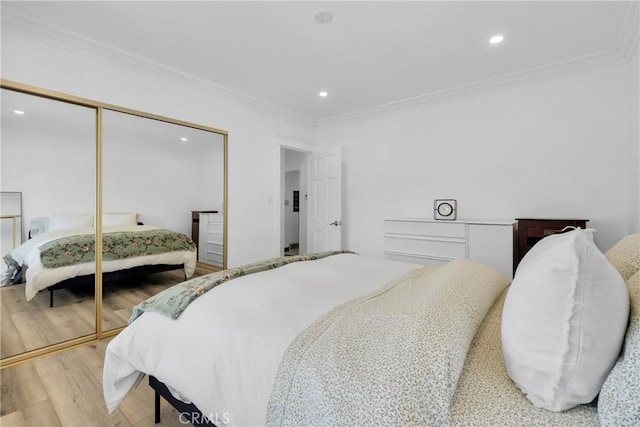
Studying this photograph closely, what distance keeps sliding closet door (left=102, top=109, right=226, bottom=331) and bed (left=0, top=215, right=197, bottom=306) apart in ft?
0.06

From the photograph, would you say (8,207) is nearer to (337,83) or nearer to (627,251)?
(337,83)

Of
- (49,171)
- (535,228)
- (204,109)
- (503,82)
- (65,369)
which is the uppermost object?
(503,82)

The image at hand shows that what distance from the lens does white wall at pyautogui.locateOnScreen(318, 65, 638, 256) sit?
2.67 m

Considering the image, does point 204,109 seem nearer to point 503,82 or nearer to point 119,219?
point 119,219

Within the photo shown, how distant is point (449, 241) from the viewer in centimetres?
315

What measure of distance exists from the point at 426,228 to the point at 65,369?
338 centimetres

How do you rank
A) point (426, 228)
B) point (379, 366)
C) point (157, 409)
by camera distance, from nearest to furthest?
point (379, 366) < point (157, 409) < point (426, 228)

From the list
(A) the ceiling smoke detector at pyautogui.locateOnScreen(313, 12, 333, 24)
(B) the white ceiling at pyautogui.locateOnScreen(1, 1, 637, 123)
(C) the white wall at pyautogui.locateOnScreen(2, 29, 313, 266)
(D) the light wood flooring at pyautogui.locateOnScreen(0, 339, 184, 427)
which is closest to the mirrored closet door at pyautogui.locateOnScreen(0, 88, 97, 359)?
(C) the white wall at pyautogui.locateOnScreen(2, 29, 313, 266)

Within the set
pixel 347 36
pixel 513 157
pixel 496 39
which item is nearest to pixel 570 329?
pixel 347 36

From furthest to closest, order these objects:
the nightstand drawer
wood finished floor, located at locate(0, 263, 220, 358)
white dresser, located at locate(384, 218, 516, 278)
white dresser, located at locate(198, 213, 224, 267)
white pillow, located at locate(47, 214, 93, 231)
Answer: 1. white dresser, located at locate(198, 213, 224, 267)
2. the nightstand drawer
3. white dresser, located at locate(384, 218, 516, 278)
4. white pillow, located at locate(47, 214, 93, 231)
5. wood finished floor, located at locate(0, 263, 220, 358)

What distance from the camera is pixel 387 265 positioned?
81.7 inches

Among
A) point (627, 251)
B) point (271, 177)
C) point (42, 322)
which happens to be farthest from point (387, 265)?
point (42, 322)

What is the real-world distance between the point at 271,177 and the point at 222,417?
10.7ft

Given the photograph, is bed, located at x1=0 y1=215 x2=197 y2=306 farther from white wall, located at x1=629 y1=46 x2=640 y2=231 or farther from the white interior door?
white wall, located at x1=629 y1=46 x2=640 y2=231
